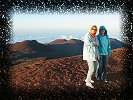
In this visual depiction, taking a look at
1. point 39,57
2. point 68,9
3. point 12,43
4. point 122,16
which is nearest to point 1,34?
point 12,43

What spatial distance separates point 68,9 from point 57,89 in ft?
6.06

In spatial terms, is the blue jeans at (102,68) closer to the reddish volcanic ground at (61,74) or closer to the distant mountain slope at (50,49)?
the reddish volcanic ground at (61,74)

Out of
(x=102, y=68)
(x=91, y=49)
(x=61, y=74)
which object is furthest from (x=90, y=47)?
(x=61, y=74)

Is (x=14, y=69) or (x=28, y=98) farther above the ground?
(x=14, y=69)

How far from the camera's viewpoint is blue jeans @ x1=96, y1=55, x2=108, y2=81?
32.2 feet

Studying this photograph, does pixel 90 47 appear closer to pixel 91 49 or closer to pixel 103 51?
pixel 91 49

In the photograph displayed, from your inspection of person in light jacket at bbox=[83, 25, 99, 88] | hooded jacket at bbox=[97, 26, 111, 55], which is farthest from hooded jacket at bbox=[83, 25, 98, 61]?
hooded jacket at bbox=[97, 26, 111, 55]

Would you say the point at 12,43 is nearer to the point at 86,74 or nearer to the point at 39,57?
the point at 39,57

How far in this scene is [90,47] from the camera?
963 centimetres

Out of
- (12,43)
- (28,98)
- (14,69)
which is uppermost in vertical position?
(12,43)

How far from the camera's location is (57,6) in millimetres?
9625

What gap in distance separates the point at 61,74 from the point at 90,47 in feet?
3.02

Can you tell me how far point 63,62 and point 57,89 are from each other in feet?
2.17

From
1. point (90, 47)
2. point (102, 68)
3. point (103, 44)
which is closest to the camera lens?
point (90, 47)
